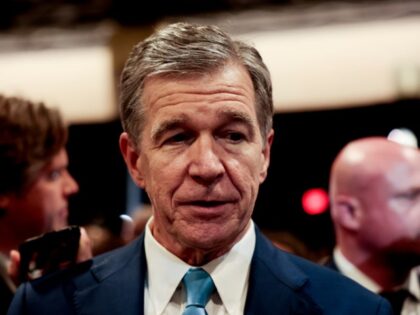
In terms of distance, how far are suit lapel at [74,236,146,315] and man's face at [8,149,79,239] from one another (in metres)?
0.44

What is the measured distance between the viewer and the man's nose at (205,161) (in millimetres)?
1654

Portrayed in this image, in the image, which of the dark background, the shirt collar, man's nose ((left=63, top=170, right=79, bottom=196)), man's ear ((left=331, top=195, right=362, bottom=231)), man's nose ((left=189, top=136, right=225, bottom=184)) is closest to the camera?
man's nose ((left=189, top=136, right=225, bottom=184))

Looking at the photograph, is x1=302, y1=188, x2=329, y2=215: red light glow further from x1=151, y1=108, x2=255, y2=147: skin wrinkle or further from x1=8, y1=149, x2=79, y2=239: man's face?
x1=151, y1=108, x2=255, y2=147: skin wrinkle

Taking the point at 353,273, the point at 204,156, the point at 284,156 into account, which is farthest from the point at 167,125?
the point at 284,156

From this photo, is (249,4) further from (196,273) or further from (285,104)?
(196,273)

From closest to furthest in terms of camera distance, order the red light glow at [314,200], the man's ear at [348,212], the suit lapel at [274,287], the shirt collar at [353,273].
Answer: the suit lapel at [274,287] < the shirt collar at [353,273] < the man's ear at [348,212] < the red light glow at [314,200]

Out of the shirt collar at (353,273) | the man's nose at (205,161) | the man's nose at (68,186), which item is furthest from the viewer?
the shirt collar at (353,273)

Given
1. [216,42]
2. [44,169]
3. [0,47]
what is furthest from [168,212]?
[0,47]

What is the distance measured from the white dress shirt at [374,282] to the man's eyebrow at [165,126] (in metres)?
1.10

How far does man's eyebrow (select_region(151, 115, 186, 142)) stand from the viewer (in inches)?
66.9

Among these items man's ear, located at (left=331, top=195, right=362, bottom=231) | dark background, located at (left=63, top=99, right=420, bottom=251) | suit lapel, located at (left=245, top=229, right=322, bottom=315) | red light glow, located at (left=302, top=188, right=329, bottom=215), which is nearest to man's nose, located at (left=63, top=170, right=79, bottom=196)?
suit lapel, located at (left=245, top=229, right=322, bottom=315)

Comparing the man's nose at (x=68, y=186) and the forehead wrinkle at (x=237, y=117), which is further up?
the forehead wrinkle at (x=237, y=117)

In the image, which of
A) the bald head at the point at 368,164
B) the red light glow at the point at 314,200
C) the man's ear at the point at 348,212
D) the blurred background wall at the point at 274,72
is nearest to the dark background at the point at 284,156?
the blurred background wall at the point at 274,72

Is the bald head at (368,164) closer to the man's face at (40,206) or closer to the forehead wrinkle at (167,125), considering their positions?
the man's face at (40,206)
